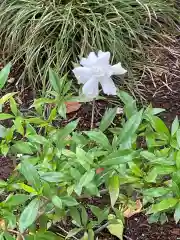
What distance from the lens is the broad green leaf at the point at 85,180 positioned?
1.64 meters

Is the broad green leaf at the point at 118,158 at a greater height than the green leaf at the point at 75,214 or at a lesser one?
greater

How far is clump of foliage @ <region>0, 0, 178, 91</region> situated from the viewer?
355 centimetres

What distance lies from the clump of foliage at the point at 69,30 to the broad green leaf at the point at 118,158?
1.86 meters

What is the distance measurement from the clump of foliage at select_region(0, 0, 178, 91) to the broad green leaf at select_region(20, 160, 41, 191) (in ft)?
6.14

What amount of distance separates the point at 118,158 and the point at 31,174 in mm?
258

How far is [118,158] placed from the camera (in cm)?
165

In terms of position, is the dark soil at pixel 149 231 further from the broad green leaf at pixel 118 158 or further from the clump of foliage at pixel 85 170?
the broad green leaf at pixel 118 158

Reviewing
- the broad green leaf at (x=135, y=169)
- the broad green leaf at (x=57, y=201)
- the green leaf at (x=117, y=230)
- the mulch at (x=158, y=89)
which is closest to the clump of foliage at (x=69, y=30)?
the mulch at (x=158, y=89)

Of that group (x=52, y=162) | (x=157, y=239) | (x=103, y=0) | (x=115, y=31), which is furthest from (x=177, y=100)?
(x=52, y=162)

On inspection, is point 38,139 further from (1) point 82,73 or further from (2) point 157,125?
(2) point 157,125

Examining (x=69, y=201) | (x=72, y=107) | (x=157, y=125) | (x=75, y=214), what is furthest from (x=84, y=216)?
(x=72, y=107)

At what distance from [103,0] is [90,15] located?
0.62 feet

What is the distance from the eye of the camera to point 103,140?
1.76 m

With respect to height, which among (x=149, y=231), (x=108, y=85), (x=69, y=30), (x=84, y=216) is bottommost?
(x=149, y=231)
